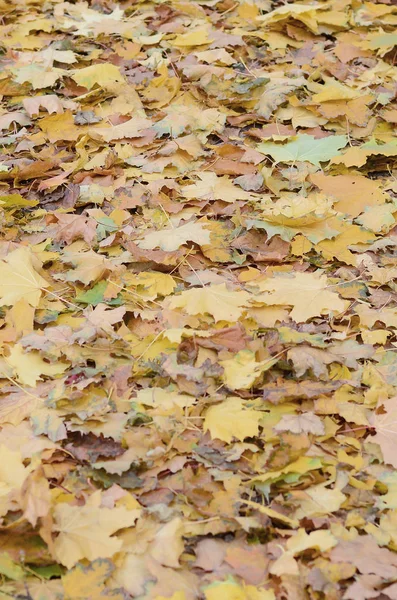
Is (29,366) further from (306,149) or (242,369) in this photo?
(306,149)

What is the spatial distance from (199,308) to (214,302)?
0.18 feet

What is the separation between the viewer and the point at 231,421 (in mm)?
1921

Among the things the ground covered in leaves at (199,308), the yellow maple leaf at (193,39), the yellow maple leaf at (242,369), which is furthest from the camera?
the yellow maple leaf at (193,39)

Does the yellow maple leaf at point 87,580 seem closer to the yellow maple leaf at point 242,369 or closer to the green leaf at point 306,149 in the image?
the yellow maple leaf at point 242,369

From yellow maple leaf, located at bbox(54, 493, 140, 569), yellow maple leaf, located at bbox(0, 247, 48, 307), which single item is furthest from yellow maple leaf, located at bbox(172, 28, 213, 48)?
→ yellow maple leaf, located at bbox(54, 493, 140, 569)

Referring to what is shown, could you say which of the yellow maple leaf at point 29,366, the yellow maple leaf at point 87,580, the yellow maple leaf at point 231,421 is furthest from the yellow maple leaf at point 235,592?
the yellow maple leaf at point 29,366

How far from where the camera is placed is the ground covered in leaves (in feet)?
5.43

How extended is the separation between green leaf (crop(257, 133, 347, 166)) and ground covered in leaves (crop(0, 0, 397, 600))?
0.04 ft

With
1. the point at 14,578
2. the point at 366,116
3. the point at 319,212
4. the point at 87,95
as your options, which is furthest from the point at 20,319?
the point at 366,116

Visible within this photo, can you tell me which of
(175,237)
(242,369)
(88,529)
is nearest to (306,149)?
(175,237)

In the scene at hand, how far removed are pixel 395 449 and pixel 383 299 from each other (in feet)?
2.16

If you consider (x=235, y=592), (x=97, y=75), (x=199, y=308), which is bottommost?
(x=235, y=592)

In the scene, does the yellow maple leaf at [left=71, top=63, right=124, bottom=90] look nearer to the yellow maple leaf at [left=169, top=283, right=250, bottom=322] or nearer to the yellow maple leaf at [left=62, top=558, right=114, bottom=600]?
the yellow maple leaf at [left=169, top=283, right=250, bottom=322]

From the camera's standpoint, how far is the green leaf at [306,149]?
118 inches
